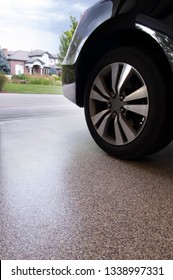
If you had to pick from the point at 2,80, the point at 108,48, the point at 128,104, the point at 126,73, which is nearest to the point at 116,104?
the point at 128,104

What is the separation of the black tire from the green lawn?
4.42m

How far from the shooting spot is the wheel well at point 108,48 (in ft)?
4.48

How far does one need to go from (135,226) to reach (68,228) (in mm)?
222

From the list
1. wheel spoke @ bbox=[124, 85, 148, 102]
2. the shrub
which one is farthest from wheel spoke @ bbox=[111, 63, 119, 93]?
the shrub

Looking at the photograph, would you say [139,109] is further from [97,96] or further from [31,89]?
[31,89]

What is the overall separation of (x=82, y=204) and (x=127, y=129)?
0.61 m

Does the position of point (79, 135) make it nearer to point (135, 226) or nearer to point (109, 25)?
point (109, 25)

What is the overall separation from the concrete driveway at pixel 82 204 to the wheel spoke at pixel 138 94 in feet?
1.20

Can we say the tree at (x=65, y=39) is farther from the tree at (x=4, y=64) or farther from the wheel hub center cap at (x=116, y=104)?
the wheel hub center cap at (x=116, y=104)

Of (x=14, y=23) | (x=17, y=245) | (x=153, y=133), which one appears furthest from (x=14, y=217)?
(x=14, y=23)

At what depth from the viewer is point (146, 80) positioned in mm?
1367

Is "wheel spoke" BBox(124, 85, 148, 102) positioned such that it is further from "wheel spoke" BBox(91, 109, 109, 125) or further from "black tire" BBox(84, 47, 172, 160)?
"wheel spoke" BBox(91, 109, 109, 125)

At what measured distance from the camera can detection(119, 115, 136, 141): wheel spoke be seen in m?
1.45

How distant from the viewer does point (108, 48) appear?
1582mm
